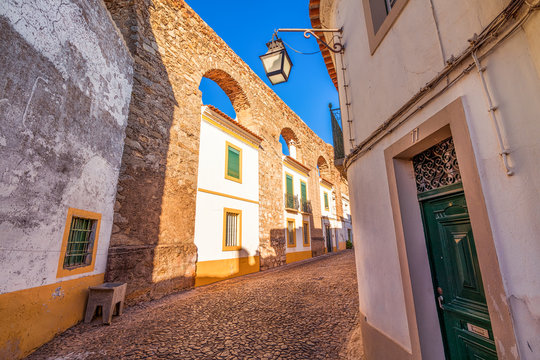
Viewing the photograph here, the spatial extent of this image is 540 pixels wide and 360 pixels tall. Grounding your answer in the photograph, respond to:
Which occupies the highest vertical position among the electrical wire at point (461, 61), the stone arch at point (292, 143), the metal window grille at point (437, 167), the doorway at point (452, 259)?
the stone arch at point (292, 143)

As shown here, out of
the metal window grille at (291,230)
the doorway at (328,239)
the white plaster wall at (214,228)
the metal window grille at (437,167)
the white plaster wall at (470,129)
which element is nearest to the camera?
the white plaster wall at (470,129)

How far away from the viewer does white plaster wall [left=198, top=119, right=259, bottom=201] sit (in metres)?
8.50

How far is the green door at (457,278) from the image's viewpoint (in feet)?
5.66

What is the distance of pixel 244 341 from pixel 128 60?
6.52 m

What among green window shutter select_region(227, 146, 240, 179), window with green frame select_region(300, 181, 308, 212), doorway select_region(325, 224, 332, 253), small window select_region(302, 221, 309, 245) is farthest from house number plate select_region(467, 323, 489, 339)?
doorway select_region(325, 224, 332, 253)

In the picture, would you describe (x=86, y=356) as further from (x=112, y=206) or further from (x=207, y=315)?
(x=112, y=206)

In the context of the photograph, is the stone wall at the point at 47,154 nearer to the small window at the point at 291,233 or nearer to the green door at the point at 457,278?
the green door at the point at 457,278

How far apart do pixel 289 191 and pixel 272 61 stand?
414 inches

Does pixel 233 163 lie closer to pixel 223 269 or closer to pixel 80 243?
pixel 223 269

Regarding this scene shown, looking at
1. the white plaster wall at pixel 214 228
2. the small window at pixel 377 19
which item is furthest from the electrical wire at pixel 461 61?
the white plaster wall at pixel 214 228

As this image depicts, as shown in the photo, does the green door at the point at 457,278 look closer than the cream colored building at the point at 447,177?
No

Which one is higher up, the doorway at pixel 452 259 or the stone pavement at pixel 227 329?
the doorway at pixel 452 259

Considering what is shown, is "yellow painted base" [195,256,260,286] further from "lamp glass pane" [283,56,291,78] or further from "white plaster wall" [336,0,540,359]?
"lamp glass pane" [283,56,291,78]

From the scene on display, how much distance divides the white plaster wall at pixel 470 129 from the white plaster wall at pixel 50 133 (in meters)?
4.21
